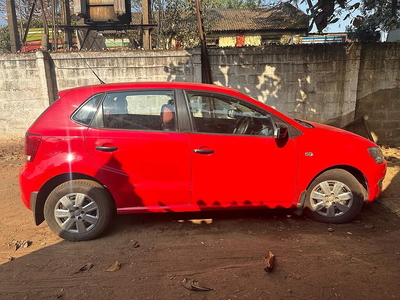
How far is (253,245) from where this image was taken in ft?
10.7

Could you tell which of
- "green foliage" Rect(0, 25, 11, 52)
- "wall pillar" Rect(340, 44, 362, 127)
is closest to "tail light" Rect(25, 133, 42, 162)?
"wall pillar" Rect(340, 44, 362, 127)

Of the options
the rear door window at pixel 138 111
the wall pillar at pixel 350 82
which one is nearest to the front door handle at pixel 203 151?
the rear door window at pixel 138 111

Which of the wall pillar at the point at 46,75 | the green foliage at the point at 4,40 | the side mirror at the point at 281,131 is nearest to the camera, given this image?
the side mirror at the point at 281,131

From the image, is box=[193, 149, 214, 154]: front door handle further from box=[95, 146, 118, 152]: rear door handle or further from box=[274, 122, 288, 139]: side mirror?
box=[95, 146, 118, 152]: rear door handle

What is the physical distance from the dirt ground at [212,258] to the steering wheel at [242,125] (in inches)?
43.8

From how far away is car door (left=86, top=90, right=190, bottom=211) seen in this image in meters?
3.33

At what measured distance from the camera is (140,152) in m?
3.34

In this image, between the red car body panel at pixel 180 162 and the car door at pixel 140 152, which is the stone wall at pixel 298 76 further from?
the car door at pixel 140 152

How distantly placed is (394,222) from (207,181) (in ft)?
7.62

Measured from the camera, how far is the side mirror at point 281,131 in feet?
11.2

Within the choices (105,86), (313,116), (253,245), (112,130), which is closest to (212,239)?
(253,245)

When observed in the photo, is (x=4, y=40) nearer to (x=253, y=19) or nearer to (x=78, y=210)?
(x=253, y=19)

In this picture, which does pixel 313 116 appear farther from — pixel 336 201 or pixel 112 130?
pixel 112 130

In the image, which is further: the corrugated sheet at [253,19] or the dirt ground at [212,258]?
the corrugated sheet at [253,19]
